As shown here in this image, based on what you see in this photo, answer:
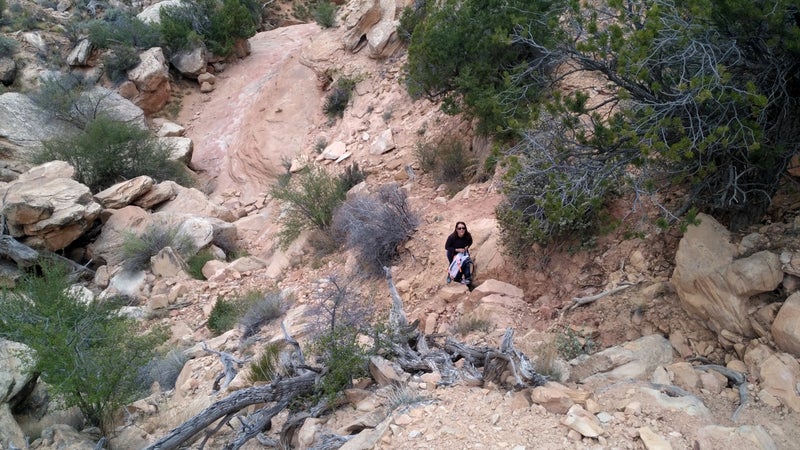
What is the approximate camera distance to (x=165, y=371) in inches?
311

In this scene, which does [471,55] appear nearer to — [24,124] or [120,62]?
[24,124]

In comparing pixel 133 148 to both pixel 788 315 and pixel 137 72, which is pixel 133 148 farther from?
pixel 788 315

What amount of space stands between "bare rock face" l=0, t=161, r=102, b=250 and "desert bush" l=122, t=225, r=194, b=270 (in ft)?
4.14

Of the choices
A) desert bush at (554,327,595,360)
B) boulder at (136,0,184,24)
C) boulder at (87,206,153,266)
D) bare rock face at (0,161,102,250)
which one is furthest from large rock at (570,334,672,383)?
boulder at (136,0,184,24)

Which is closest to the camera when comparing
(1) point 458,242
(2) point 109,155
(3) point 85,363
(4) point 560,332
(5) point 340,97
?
(4) point 560,332

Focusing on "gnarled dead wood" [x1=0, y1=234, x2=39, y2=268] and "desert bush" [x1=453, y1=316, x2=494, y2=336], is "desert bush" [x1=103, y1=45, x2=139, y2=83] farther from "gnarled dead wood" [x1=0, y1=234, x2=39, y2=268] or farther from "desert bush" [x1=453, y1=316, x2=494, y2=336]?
"desert bush" [x1=453, y1=316, x2=494, y2=336]

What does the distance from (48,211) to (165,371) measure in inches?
266

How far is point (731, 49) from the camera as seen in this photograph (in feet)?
14.4

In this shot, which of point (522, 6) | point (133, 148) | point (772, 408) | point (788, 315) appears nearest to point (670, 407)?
point (772, 408)

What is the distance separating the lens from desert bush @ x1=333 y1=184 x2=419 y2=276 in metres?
8.73

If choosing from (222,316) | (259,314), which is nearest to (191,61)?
(222,316)

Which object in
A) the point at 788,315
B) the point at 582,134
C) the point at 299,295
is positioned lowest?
the point at 299,295

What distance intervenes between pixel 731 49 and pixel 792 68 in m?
0.60

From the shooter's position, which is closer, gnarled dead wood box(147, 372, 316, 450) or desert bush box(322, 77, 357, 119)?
gnarled dead wood box(147, 372, 316, 450)
